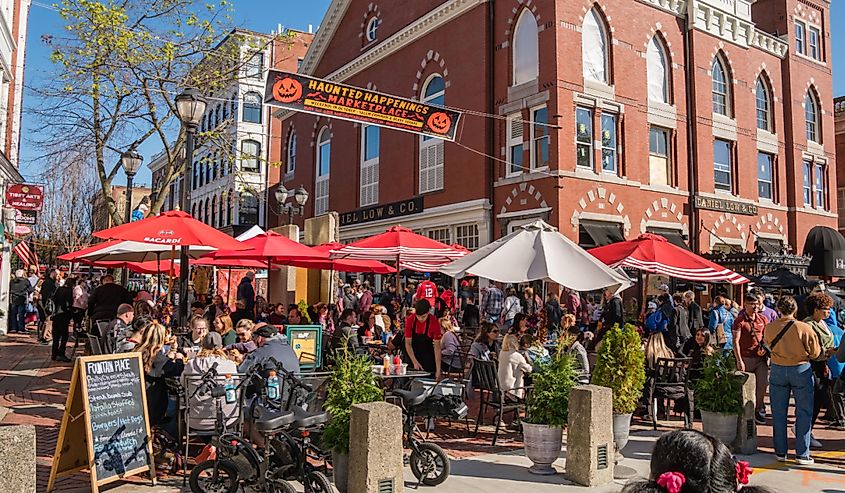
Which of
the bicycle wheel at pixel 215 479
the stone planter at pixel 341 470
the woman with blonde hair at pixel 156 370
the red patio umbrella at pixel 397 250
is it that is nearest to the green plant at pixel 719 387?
the stone planter at pixel 341 470

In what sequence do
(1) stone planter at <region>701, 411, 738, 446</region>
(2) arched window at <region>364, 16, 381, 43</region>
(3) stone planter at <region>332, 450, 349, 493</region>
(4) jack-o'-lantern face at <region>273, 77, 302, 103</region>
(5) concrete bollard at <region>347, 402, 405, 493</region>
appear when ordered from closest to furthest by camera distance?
(5) concrete bollard at <region>347, 402, 405, 493</region> < (3) stone planter at <region>332, 450, 349, 493</region> < (1) stone planter at <region>701, 411, 738, 446</region> < (4) jack-o'-lantern face at <region>273, 77, 302, 103</region> < (2) arched window at <region>364, 16, 381, 43</region>

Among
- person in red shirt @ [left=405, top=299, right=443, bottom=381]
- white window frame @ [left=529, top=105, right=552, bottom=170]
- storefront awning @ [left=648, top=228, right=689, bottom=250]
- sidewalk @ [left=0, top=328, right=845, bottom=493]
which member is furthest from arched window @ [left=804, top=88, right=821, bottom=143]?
person in red shirt @ [left=405, top=299, right=443, bottom=381]

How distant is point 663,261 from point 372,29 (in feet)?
69.1

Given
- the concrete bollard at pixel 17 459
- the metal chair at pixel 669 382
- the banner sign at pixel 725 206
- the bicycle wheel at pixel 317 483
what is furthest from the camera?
the banner sign at pixel 725 206

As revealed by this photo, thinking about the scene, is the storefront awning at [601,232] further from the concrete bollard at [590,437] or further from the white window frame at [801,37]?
the white window frame at [801,37]

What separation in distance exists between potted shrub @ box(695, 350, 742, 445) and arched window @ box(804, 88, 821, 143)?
2380cm

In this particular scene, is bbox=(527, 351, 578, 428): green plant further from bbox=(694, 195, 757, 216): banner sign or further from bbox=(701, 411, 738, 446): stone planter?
bbox=(694, 195, 757, 216): banner sign

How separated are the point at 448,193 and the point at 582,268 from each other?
14.1 metres

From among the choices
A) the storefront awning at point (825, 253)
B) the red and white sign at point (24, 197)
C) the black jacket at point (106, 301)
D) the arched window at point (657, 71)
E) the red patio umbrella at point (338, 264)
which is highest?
the arched window at point (657, 71)

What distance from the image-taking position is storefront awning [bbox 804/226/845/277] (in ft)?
70.6

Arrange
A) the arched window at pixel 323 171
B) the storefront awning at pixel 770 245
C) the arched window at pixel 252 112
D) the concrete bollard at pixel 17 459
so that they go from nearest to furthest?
the concrete bollard at pixel 17 459 < the storefront awning at pixel 770 245 < the arched window at pixel 323 171 < the arched window at pixel 252 112

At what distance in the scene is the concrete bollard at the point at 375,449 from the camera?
17.1 feet

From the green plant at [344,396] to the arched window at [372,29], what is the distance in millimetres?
24583

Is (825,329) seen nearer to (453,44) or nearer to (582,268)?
(582,268)
